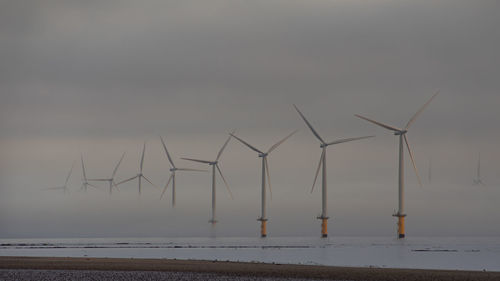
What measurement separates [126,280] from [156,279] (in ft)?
8.35

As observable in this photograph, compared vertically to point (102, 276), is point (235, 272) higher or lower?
lower

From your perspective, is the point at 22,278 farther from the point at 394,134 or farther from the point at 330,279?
the point at 394,134

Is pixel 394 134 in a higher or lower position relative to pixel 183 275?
higher

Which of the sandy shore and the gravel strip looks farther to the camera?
the sandy shore

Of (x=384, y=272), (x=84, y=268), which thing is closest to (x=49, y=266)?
(x=84, y=268)

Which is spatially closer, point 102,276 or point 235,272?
point 102,276

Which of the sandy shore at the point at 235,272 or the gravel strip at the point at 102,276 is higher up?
the gravel strip at the point at 102,276

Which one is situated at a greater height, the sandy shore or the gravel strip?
the gravel strip

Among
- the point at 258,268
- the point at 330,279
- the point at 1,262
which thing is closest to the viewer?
the point at 330,279

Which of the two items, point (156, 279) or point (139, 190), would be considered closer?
point (156, 279)

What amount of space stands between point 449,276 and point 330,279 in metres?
Answer: 10.7

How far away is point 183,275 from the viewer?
66125 millimetres

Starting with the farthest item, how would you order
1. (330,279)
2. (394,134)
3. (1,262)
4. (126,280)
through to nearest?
(394,134) → (1,262) → (330,279) → (126,280)

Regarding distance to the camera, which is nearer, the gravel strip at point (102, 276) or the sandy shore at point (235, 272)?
the gravel strip at point (102, 276)
